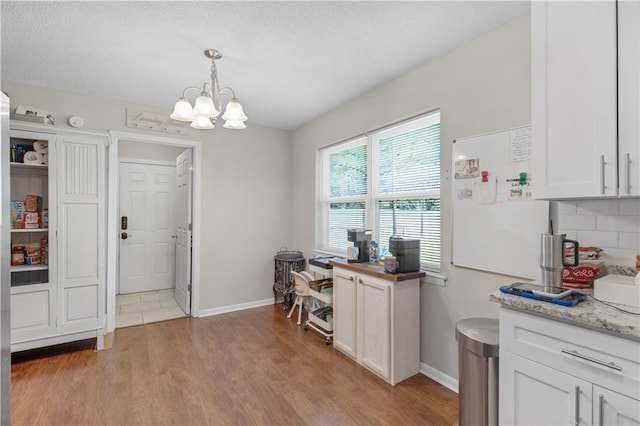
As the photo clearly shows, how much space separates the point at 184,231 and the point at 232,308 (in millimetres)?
1227

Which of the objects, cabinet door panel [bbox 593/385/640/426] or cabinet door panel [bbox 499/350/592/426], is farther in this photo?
cabinet door panel [bbox 499/350/592/426]

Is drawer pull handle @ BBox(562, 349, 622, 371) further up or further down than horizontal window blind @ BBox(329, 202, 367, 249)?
further down

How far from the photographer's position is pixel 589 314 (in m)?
1.16

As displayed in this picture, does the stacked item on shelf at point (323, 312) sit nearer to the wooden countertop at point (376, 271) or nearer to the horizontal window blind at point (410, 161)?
the wooden countertop at point (376, 271)

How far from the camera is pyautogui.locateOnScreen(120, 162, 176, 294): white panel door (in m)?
4.95

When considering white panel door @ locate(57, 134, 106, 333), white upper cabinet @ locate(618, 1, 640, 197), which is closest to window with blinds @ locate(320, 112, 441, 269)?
white upper cabinet @ locate(618, 1, 640, 197)

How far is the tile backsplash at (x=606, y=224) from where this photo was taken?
1.52 meters

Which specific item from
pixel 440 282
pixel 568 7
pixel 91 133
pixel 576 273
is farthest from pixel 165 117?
pixel 576 273

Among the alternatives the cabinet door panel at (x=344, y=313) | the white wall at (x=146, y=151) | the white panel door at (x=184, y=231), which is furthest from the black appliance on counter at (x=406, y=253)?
the white wall at (x=146, y=151)

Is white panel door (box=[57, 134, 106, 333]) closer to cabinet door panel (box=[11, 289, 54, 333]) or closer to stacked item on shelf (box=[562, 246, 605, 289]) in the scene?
cabinet door panel (box=[11, 289, 54, 333])

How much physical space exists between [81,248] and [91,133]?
110 centimetres

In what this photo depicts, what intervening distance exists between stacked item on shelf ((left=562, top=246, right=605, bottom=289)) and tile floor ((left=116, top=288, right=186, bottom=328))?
3.98m

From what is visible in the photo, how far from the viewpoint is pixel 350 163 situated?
11.8ft

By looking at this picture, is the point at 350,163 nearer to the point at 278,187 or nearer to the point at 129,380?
the point at 278,187
